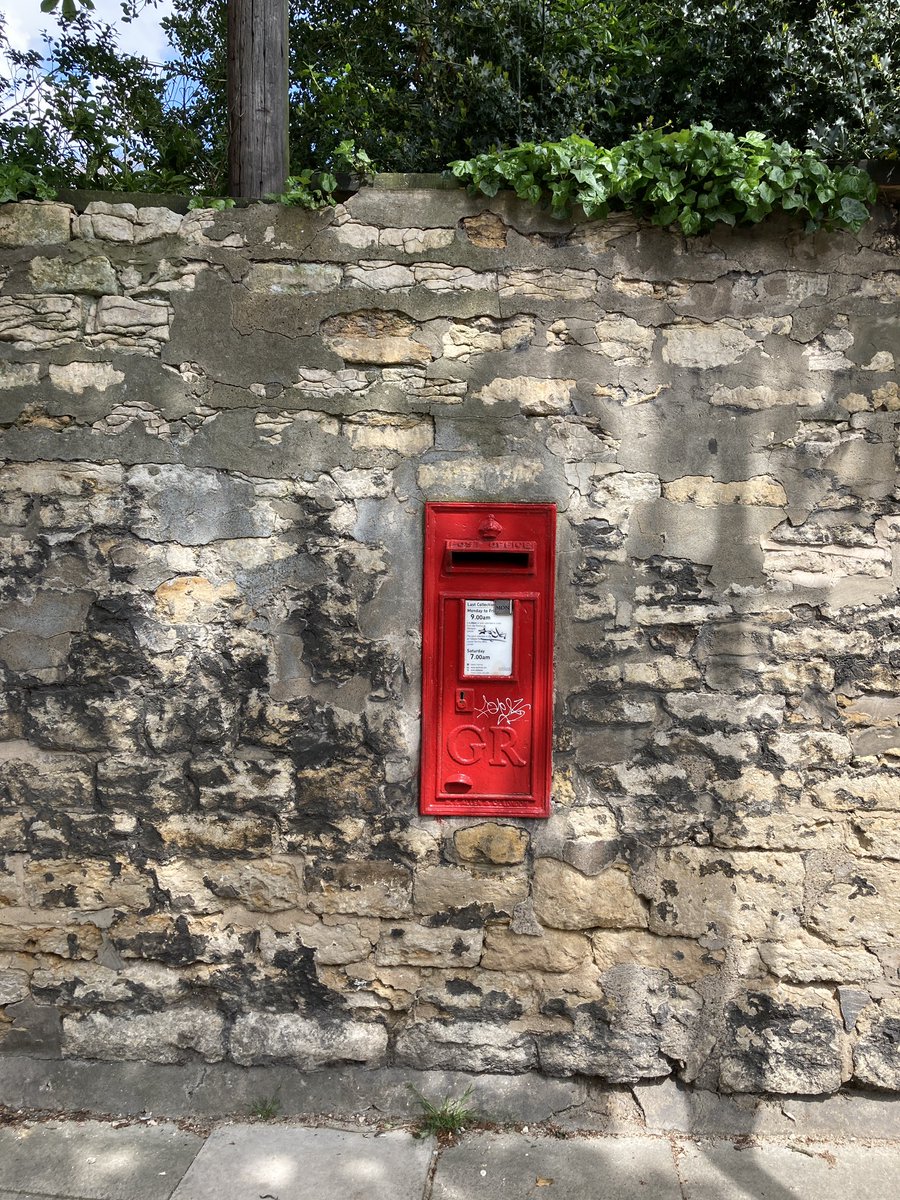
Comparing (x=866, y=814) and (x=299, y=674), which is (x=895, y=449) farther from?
(x=299, y=674)

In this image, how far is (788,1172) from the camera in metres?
2.85

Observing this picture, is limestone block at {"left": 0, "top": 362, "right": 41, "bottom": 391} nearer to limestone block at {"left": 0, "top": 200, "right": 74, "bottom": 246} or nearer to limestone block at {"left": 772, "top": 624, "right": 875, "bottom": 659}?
limestone block at {"left": 0, "top": 200, "right": 74, "bottom": 246}

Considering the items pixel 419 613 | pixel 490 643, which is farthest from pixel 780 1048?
pixel 419 613

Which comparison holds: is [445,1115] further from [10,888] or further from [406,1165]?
[10,888]

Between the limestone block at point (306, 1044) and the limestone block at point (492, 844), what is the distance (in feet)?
2.36

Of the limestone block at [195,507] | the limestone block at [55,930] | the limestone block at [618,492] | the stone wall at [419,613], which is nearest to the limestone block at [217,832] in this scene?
the stone wall at [419,613]

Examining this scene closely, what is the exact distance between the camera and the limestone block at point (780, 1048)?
3072 millimetres

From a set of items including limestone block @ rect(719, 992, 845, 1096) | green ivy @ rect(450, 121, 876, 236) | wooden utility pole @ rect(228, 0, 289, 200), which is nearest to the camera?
green ivy @ rect(450, 121, 876, 236)

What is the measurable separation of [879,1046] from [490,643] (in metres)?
1.96

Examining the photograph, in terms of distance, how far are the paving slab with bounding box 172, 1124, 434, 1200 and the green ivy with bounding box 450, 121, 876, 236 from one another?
3231 mm

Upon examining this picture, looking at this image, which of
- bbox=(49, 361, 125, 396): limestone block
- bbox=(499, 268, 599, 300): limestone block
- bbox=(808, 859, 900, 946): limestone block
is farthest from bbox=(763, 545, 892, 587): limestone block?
bbox=(49, 361, 125, 396): limestone block

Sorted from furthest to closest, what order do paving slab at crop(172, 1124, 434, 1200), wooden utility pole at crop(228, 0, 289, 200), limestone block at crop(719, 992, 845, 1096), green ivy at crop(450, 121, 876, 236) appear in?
wooden utility pole at crop(228, 0, 289, 200)
limestone block at crop(719, 992, 845, 1096)
green ivy at crop(450, 121, 876, 236)
paving slab at crop(172, 1124, 434, 1200)

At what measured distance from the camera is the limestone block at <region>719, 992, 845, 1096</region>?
307cm

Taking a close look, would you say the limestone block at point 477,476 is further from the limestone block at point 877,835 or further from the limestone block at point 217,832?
the limestone block at point 877,835
